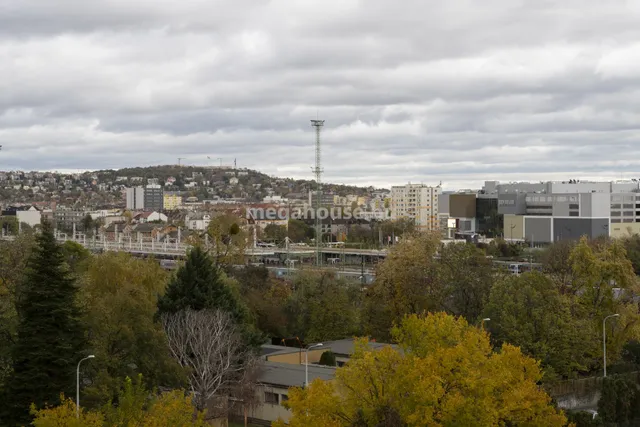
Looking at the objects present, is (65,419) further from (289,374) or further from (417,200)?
(417,200)

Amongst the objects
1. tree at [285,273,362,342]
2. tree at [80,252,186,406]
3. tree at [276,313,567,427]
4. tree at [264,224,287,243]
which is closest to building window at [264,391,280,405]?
tree at [80,252,186,406]

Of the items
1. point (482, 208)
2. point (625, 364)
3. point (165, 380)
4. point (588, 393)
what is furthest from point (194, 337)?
point (482, 208)

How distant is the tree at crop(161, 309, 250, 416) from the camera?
32312mm

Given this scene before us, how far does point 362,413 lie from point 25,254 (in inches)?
924

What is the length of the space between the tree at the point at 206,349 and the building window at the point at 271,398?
5.31 ft

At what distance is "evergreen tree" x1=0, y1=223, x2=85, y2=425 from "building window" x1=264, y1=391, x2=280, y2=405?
31.8 ft

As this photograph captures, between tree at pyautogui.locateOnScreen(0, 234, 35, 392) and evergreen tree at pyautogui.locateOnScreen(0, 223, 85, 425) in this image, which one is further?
tree at pyautogui.locateOnScreen(0, 234, 35, 392)

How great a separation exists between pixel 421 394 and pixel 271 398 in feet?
43.1

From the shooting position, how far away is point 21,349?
89.7 feet

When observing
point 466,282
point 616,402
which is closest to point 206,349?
point 616,402

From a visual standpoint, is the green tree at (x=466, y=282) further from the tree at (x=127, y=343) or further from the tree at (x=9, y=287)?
the tree at (x=9, y=287)

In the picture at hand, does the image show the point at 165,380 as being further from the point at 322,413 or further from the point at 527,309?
the point at 527,309

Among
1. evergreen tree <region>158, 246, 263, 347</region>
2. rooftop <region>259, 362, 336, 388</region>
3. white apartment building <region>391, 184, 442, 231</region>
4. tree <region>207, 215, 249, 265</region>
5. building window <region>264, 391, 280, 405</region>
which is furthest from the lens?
white apartment building <region>391, 184, 442, 231</region>

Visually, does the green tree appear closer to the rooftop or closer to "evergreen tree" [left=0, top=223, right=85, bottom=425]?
the rooftop
